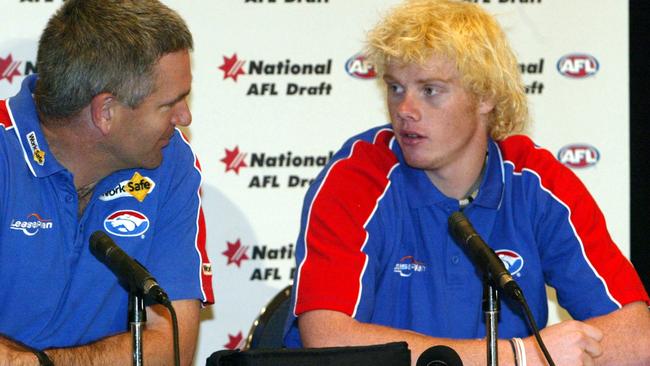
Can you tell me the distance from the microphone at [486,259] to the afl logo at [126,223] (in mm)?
1019

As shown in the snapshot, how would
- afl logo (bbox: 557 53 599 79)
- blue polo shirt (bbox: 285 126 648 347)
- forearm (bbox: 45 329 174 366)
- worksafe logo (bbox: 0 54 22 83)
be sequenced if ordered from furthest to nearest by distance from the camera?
afl logo (bbox: 557 53 599 79), worksafe logo (bbox: 0 54 22 83), blue polo shirt (bbox: 285 126 648 347), forearm (bbox: 45 329 174 366)

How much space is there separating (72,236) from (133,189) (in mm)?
243

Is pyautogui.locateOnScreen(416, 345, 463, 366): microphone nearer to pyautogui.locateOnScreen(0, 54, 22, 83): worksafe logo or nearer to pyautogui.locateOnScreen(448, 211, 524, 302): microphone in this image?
pyautogui.locateOnScreen(448, 211, 524, 302): microphone

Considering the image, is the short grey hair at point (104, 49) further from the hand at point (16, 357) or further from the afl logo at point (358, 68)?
the afl logo at point (358, 68)

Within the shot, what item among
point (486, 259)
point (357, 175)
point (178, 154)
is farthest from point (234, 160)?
point (486, 259)

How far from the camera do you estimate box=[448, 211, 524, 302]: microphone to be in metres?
2.26

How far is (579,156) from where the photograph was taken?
4250 millimetres

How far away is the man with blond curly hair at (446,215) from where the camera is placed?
10.0ft

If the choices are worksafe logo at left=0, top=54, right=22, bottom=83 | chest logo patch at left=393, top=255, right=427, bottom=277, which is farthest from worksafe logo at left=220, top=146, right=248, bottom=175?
chest logo patch at left=393, top=255, right=427, bottom=277

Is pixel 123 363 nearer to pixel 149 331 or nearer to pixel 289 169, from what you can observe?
pixel 149 331

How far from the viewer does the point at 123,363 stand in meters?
2.80

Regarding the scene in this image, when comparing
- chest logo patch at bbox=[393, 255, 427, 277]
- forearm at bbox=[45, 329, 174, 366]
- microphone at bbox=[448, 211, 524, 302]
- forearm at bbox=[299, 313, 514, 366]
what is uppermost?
microphone at bbox=[448, 211, 524, 302]

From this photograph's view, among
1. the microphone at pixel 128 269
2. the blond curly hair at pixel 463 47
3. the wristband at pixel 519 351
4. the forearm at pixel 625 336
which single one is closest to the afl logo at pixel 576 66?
the blond curly hair at pixel 463 47

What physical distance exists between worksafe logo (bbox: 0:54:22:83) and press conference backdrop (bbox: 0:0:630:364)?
29 mm
